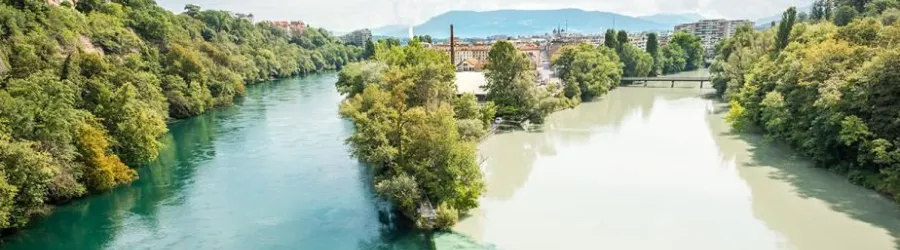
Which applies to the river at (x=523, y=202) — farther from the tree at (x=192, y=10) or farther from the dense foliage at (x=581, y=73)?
the tree at (x=192, y=10)

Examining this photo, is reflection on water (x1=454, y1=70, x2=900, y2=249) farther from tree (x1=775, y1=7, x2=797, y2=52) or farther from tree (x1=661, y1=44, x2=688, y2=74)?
tree (x1=661, y1=44, x2=688, y2=74)

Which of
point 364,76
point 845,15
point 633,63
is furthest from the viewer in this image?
point 633,63

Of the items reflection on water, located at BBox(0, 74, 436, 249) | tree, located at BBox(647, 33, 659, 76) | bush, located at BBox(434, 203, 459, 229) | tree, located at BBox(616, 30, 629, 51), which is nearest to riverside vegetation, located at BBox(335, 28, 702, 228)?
bush, located at BBox(434, 203, 459, 229)

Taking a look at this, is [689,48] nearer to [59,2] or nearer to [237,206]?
[59,2]

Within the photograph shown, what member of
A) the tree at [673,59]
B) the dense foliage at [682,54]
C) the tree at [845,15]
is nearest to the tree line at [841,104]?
the tree at [845,15]

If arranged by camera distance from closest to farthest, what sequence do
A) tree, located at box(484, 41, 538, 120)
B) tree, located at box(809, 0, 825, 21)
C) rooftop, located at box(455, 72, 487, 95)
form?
1. tree, located at box(484, 41, 538, 120)
2. rooftop, located at box(455, 72, 487, 95)
3. tree, located at box(809, 0, 825, 21)

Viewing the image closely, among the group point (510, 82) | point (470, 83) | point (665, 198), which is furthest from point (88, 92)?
point (470, 83)
